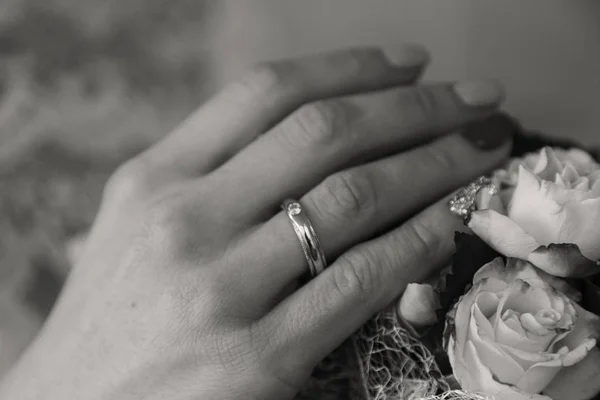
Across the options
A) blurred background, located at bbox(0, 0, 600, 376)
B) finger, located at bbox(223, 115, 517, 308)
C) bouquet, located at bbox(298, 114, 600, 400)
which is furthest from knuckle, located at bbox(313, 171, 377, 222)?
blurred background, located at bbox(0, 0, 600, 376)

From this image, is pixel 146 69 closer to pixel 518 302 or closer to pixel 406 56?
pixel 406 56

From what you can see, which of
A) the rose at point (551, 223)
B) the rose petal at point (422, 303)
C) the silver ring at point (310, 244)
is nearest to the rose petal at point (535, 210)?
the rose at point (551, 223)

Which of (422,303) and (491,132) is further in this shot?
(491,132)

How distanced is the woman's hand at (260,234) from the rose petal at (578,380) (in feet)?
0.67

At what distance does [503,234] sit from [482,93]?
1.17 feet

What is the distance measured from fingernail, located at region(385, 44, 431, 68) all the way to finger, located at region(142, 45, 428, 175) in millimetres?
23

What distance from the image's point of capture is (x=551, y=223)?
0.53 m

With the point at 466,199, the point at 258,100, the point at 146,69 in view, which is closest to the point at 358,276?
the point at 466,199

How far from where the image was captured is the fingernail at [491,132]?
81cm

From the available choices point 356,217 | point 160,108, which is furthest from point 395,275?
point 160,108

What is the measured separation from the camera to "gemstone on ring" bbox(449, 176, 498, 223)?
0.64 metres

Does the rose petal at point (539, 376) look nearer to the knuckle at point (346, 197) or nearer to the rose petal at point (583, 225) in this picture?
the rose petal at point (583, 225)

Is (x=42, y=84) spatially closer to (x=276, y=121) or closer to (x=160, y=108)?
(x=160, y=108)

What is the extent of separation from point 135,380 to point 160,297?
3.4 inches
